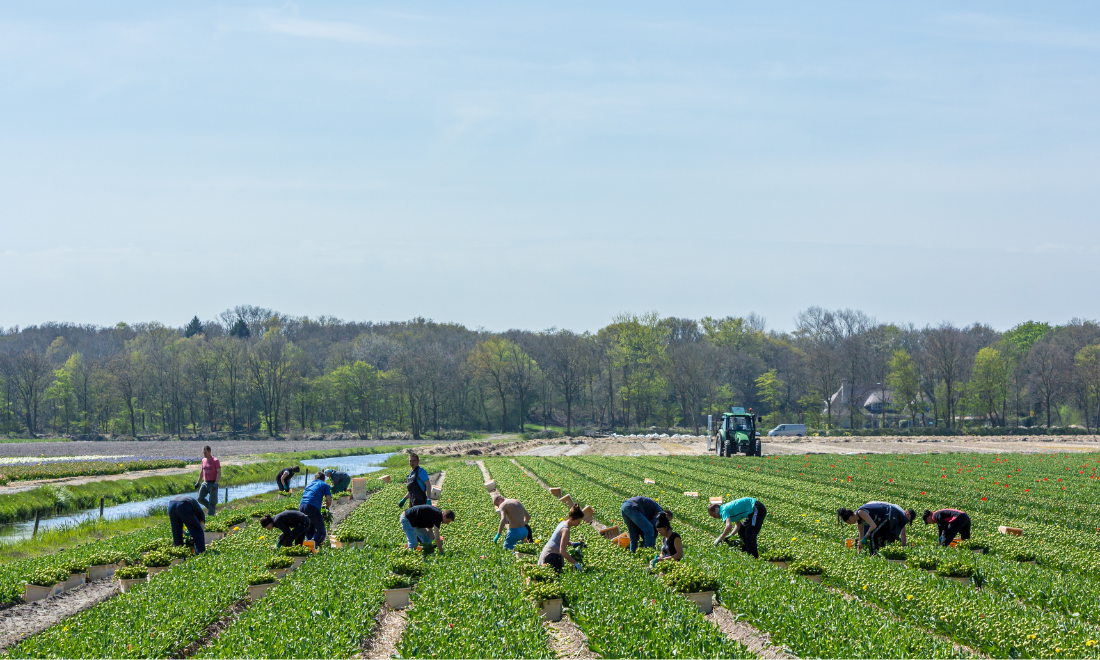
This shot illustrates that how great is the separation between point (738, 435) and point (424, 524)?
38.9 m

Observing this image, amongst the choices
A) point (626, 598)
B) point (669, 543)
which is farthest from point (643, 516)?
point (626, 598)

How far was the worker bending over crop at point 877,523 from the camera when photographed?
1616 cm

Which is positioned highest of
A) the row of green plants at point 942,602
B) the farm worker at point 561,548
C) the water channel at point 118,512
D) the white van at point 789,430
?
the farm worker at point 561,548

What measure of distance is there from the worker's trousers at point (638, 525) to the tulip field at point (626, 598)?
532 millimetres

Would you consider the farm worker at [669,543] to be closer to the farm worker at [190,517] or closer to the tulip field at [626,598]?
the tulip field at [626,598]

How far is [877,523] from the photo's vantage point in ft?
53.9

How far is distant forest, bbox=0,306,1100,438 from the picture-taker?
10838 centimetres

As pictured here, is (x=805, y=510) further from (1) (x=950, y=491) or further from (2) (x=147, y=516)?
(2) (x=147, y=516)

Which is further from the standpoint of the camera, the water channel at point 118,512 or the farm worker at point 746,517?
the water channel at point 118,512

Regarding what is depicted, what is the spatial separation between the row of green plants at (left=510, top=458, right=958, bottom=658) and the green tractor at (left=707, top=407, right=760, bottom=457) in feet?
121

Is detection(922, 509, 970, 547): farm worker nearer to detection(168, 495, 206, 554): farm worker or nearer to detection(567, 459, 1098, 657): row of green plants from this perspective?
detection(567, 459, 1098, 657): row of green plants

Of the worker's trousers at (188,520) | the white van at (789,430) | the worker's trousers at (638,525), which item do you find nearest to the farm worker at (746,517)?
the worker's trousers at (638,525)

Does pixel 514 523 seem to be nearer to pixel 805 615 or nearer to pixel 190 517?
pixel 190 517

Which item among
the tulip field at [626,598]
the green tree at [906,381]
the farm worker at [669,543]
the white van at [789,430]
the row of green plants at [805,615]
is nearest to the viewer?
the row of green plants at [805,615]
